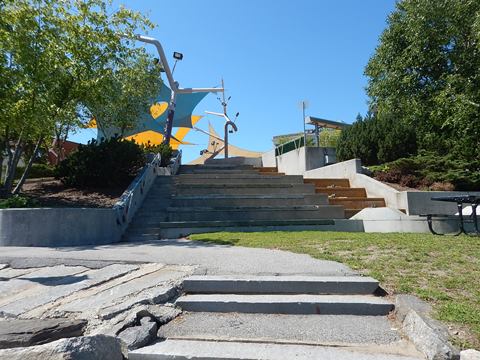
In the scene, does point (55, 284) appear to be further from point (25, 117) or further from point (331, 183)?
point (331, 183)

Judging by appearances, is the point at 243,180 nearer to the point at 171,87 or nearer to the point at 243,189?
the point at 243,189

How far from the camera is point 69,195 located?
12789mm

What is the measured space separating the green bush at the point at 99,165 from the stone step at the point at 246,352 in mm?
10705

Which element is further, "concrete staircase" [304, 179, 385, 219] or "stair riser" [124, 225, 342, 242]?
"concrete staircase" [304, 179, 385, 219]

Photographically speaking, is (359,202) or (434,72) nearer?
(359,202)

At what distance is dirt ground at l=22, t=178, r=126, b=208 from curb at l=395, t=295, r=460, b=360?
30.5 feet

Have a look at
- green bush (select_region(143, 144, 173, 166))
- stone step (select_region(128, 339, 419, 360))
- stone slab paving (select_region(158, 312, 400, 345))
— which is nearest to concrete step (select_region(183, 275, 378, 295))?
stone slab paving (select_region(158, 312, 400, 345))

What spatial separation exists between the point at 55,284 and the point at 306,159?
13599 mm

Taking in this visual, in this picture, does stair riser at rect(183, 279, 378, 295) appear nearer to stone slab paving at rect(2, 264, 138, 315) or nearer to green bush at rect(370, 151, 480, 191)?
stone slab paving at rect(2, 264, 138, 315)

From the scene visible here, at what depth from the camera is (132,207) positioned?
11398 mm

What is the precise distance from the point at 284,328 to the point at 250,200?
835 cm

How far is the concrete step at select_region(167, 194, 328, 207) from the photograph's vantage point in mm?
11941

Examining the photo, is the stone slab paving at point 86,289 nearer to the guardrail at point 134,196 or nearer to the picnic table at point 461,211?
the guardrail at point 134,196

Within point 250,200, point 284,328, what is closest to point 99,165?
point 250,200
